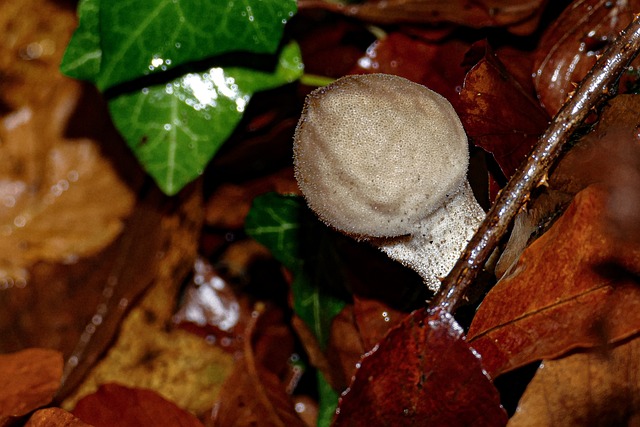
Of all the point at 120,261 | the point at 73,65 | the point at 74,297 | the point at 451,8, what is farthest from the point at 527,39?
the point at 74,297

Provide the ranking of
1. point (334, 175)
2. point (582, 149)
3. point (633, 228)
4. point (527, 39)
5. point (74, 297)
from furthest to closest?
point (74, 297) < point (527, 39) < point (582, 149) < point (633, 228) < point (334, 175)

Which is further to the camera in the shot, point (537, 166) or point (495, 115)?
point (495, 115)

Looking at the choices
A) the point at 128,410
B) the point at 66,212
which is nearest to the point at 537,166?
the point at 128,410

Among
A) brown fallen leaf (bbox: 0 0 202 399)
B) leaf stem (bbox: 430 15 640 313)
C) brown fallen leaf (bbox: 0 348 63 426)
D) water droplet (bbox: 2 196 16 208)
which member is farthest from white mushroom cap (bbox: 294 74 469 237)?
water droplet (bbox: 2 196 16 208)

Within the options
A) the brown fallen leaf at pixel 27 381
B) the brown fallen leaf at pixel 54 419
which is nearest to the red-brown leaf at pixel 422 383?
the brown fallen leaf at pixel 54 419

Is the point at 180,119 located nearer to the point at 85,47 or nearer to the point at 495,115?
the point at 85,47

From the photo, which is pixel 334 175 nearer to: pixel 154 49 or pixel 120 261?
pixel 154 49
